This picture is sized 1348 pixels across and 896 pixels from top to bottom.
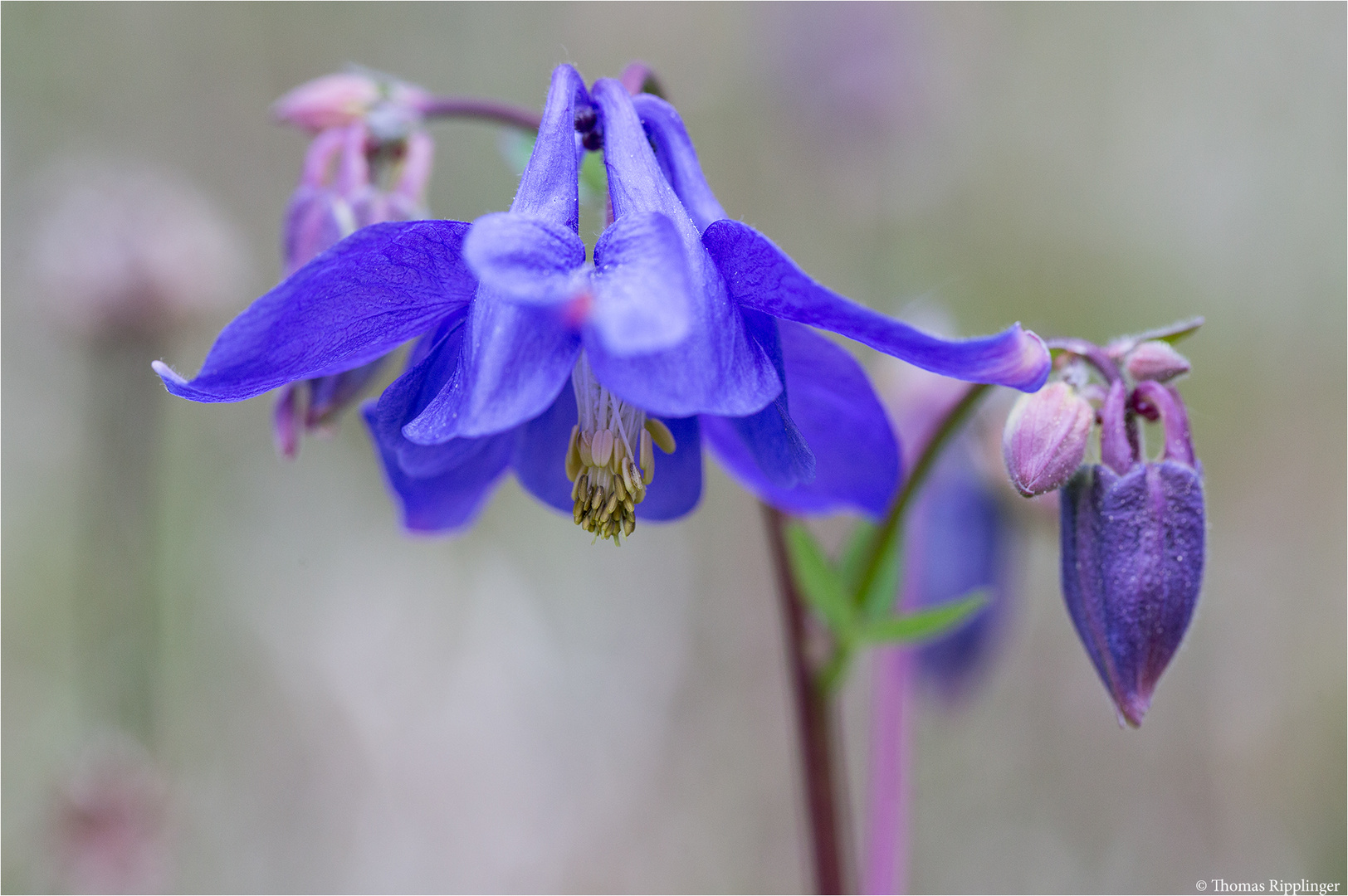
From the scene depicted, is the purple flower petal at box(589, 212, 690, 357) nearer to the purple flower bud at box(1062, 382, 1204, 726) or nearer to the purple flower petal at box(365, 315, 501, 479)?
the purple flower petal at box(365, 315, 501, 479)

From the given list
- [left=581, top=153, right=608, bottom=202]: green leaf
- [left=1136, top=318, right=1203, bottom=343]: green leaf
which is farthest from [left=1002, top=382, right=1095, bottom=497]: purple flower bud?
[left=581, top=153, right=608, bottom=202]: green leaf

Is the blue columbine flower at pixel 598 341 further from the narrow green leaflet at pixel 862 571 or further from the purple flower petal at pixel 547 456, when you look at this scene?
the narrow green leaflet at pixel 862 571

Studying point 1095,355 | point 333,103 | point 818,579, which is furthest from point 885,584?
point 333,103

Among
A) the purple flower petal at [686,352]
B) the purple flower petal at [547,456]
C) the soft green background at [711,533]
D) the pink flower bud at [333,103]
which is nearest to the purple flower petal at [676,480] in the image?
the purple flower petal at [547,456]

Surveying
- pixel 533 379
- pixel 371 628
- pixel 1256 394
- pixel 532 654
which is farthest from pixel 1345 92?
pixel 533 379

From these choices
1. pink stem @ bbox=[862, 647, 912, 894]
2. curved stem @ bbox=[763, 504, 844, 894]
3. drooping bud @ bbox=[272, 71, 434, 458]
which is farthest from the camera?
pink stem @ bbox=[862, 647, 912, 894]

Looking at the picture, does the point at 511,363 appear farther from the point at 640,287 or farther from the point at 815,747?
the point at 815,747
